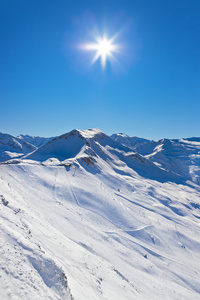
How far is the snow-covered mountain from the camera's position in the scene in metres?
5.88

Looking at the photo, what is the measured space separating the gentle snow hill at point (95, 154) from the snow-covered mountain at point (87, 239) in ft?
20.8

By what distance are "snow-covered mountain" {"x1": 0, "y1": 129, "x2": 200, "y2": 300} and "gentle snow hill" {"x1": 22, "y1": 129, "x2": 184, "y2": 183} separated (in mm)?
6327

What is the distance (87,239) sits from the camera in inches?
471

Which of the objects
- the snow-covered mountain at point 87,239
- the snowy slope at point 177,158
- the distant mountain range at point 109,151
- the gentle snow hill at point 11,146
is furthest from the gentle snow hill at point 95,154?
the gentle snow hill at point 11,146

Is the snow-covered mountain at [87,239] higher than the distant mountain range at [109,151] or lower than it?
lower

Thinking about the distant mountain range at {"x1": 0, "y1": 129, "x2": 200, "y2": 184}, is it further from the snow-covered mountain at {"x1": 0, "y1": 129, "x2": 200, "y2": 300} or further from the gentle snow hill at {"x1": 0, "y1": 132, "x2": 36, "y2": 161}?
the snow-covered mountain at {"x1": 0, "y1": 129, "x2": 200, "y2": 300}

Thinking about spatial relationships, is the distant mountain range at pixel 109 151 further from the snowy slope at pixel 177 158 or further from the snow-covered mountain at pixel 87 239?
the snow-covered mountain at pixel 87 239

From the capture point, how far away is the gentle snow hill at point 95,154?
3612cm

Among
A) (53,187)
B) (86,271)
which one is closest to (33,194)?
(53,187)

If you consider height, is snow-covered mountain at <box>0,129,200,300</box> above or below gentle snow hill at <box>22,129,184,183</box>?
below

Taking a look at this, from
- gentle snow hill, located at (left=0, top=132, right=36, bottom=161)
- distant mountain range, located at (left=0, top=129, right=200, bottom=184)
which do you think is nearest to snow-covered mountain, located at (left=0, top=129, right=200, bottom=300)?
distant mountain range, located at (left=0, top=129, right=200, bottom=184)

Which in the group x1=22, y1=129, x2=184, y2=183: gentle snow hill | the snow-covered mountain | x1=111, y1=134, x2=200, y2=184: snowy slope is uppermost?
x1=111, y1=134, x2=200, y2=184: snowy slope

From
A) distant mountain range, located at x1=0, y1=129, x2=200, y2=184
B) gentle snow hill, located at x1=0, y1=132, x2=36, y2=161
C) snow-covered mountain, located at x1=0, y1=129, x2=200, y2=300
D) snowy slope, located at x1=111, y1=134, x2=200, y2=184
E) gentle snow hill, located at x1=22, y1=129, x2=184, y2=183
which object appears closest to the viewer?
snow-covered mountain, located at x1=0, y1=129, x2=200, y2=300

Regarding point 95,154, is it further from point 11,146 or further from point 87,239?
point 11,146
